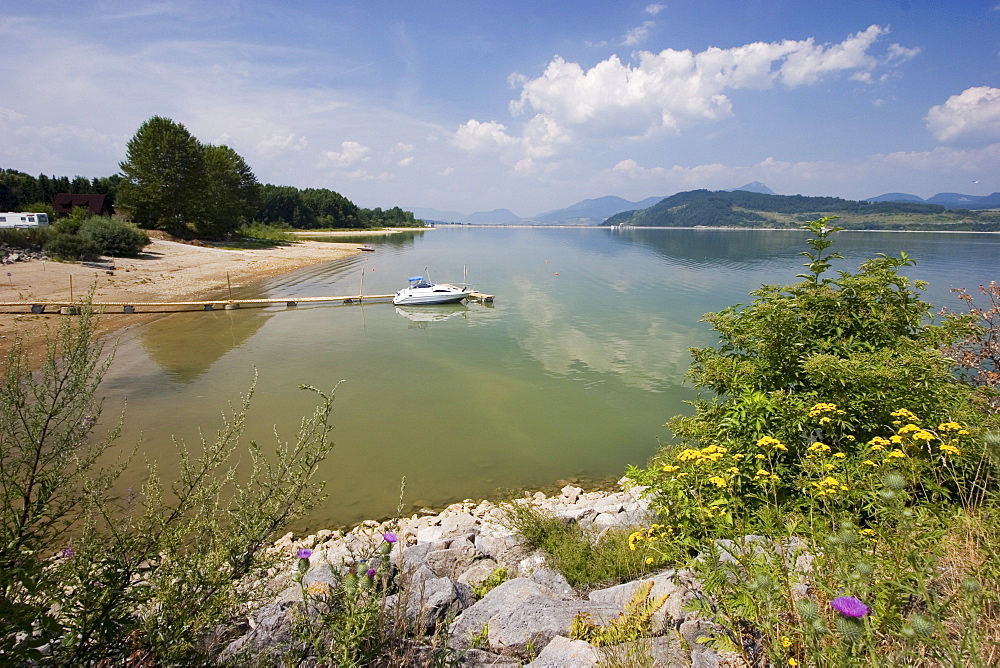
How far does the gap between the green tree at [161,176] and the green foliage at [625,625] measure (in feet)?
217

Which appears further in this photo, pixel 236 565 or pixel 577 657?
pixel 577 657

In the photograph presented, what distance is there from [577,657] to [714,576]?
133 centimetres

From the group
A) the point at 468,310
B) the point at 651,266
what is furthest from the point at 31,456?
the point at 651,266

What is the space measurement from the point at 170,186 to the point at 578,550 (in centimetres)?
6541

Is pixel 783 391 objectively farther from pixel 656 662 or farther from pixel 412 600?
pixel 412 600

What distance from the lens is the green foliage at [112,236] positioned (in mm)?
Result: 37719

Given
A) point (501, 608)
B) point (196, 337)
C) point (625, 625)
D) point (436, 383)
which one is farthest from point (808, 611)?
point (196, 337)

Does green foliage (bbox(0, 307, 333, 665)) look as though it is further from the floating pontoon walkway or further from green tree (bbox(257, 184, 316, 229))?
green tree (bbox(257, 184, 316, 229))

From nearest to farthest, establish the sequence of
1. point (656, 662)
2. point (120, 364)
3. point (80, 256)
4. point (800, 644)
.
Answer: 1. point (800, 644)
2. point (656, 662)
3. point (120, 364)
4. point (80, 256)

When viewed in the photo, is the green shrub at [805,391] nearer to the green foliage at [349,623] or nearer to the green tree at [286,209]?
the green foliage at [349,623]

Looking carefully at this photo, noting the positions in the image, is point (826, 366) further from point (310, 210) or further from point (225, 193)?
point (310, 210)

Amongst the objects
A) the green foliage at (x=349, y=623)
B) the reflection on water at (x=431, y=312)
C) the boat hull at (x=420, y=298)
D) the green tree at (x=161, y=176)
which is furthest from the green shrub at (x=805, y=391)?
the green tree at (x=161, y=176)

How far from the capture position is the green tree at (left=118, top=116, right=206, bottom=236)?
54.6 meters

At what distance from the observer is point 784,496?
5.36 m
